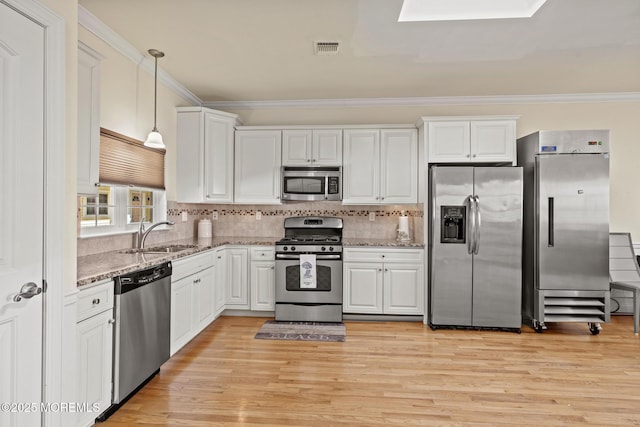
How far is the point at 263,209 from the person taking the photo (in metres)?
4.92

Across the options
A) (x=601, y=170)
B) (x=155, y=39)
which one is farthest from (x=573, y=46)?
(x=155, y=39)

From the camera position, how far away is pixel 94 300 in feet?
6.67

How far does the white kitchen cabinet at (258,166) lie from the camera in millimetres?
4578

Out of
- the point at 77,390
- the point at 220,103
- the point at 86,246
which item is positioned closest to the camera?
the point at 77,390

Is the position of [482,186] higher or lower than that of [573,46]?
lower

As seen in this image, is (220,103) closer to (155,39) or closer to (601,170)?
(155,39)

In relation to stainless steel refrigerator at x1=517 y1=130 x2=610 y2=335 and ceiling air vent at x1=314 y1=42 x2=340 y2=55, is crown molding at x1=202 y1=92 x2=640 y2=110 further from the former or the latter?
ceiling air vent at x1=314 y1=42 x2=340 y2=55

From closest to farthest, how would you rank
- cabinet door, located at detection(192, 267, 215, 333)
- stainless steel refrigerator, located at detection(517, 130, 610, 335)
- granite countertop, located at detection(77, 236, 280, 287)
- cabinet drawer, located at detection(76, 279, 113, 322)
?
cabinet drawer, located at detection(76, 279, 113, 322), granite countertop, located at detection(77, 236, 280, 287), cabinet door, located at detection(192, 267, 215, 333), stainless steel refrigerator, located at detection(517, 130, 610, 335)

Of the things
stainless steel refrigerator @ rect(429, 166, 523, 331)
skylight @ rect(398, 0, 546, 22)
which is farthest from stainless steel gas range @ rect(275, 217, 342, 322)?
skylight @ rect(398, 0, 546, 22)

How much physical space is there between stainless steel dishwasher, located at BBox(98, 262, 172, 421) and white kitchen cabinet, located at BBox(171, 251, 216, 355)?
15 centimetres

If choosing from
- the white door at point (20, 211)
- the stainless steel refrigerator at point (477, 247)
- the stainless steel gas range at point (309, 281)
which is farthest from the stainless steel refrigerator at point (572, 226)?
the white door at point (20, 211)

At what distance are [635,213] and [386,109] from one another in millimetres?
3284

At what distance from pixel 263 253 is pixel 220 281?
57 cm

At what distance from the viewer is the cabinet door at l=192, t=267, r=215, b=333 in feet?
11.5
